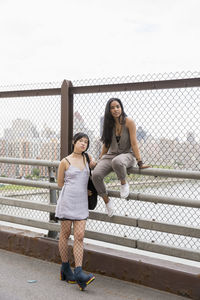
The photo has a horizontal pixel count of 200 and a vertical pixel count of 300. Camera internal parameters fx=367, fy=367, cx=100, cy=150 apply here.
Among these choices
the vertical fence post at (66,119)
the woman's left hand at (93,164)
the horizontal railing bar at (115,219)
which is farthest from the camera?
the vertical fence post at (66,119)

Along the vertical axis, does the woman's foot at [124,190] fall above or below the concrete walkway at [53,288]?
above

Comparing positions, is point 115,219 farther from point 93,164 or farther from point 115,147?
point 115,147

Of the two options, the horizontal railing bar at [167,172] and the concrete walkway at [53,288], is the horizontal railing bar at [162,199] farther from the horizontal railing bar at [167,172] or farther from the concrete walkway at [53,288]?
the concrete walkway at [53,288]

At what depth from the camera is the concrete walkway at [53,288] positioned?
10.9 feet

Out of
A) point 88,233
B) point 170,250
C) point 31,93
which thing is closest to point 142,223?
point 170,250

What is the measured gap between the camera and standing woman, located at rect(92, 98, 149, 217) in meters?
3.46

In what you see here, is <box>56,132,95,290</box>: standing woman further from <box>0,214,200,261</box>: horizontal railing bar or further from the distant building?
the distant building

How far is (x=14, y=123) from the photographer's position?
188 inches

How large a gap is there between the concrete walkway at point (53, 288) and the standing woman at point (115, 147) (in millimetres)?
696

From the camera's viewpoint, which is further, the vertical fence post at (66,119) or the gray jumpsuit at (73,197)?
the vertical fence post at (66,119)

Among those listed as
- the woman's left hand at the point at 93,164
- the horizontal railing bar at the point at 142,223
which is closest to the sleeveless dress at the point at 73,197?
the woman's left hand at the point at 93,164

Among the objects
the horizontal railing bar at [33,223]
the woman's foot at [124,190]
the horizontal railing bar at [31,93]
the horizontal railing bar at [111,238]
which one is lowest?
the horizontal railing bar at [111,238]

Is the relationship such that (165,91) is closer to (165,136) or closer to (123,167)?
(165,136)

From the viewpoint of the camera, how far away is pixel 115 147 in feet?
11.9
